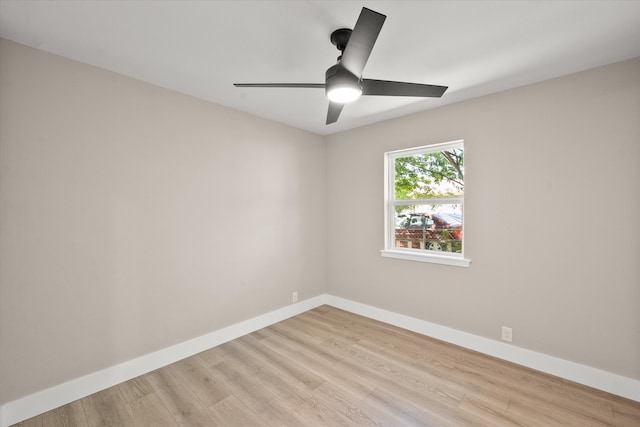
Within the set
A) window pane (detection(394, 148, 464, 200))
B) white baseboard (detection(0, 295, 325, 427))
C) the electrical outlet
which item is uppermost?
window pane (detection(394, 148, 464, 200))

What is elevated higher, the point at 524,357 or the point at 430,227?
the point at 430,227

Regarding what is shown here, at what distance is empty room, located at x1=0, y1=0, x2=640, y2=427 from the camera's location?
1.81 m

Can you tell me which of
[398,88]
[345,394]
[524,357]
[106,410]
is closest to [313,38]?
[398,88]

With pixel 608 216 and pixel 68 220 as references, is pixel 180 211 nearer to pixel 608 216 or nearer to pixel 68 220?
pixel 68 220

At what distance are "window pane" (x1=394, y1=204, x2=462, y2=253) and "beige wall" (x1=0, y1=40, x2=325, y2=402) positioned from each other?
164 centimetres

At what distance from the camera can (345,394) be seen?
2137 millimetres

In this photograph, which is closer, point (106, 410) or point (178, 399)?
point (106, 410)

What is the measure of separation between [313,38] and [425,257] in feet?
7.93

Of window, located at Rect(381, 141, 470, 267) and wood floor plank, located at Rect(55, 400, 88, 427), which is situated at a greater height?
window, located at Rect(381, 141, 470, 267)

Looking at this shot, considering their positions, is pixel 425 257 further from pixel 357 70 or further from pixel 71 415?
pixel 71 415

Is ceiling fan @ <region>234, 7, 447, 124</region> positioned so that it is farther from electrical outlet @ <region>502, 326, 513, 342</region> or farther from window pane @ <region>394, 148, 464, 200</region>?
electrical outlet @ <region>502, 326, 513, 342</region>

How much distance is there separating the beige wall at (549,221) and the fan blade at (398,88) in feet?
3.92

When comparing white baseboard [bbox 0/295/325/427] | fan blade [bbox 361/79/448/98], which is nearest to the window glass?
fan blade [bbox 361/79/448/98]

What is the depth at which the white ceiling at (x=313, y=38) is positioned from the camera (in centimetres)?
158
